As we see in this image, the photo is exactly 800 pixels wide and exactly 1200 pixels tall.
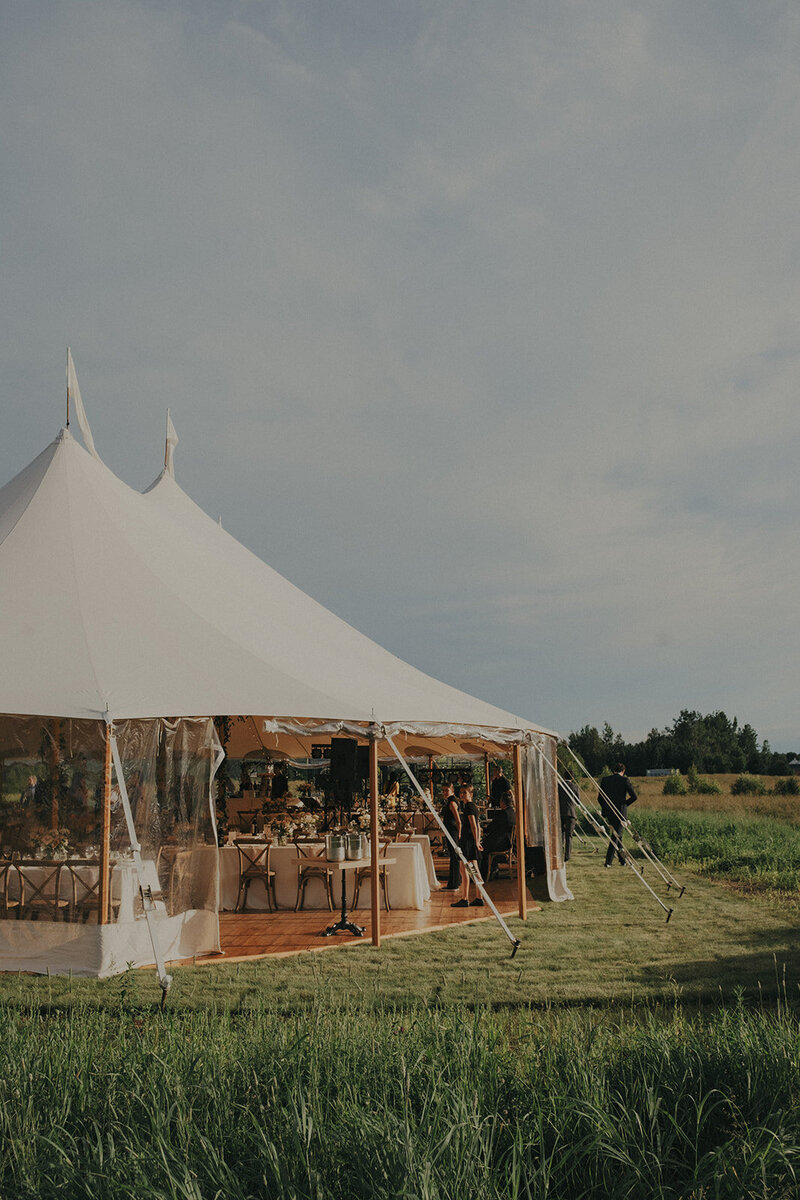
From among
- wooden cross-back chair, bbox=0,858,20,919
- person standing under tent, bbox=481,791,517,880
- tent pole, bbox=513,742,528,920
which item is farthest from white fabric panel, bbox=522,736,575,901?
wooden cross-back chair, bbox=0,858,20,919

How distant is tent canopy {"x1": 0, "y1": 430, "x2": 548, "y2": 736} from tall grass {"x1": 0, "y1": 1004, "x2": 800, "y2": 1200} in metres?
4.04

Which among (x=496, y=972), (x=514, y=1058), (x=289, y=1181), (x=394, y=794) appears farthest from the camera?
(x=394, y=794)

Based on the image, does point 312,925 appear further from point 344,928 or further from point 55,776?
point 55,776

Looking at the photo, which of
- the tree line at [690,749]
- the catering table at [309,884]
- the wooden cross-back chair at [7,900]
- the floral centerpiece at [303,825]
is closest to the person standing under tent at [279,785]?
the floral centerpiece at [303,825]

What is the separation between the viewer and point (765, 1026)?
3.65 m

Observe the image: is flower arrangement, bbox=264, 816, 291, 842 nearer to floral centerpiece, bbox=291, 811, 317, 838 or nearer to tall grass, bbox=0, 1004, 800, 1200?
floral centerpiece, bbox=291, 811, 317, 838

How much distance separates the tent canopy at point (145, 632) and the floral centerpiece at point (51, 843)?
1125mm

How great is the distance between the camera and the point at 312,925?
9516 mm

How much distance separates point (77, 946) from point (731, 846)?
1106cm

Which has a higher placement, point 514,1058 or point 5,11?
point 5,11

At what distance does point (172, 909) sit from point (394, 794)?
9770 mm

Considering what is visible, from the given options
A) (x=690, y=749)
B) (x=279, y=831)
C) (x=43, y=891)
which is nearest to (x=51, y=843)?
(x=43, y=891)

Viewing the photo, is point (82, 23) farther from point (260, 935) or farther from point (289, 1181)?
point (260, 935)

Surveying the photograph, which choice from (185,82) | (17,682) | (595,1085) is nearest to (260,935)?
(17,682)
